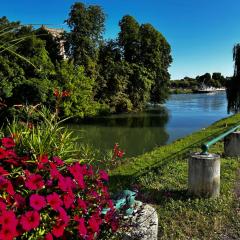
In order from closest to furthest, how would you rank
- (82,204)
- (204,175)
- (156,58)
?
(82,204), (204,175), (156,58)

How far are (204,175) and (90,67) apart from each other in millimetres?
32150

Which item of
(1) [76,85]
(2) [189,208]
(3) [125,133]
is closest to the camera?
(2) [189,208]

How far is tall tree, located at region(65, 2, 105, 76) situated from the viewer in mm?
36094

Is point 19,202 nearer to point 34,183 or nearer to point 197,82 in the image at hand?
point 34,183

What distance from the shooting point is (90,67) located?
1435 inches

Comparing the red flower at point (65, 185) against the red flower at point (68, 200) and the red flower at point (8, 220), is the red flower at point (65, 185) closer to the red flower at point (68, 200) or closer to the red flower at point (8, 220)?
the red flower at point (68, 200)

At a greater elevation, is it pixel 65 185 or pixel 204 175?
pixel 65 185

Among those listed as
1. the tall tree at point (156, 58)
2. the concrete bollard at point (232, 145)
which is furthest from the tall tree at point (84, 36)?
the concrete bollard at point (232, 145)

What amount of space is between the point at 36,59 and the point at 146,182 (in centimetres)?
2562

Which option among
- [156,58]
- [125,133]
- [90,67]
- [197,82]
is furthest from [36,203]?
[197,82]

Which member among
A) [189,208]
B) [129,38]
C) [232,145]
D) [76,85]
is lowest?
[189,208]

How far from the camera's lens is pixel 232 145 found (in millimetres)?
8148

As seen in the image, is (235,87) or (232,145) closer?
(232,145)

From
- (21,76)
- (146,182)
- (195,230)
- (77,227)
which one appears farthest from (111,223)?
(21,76)
